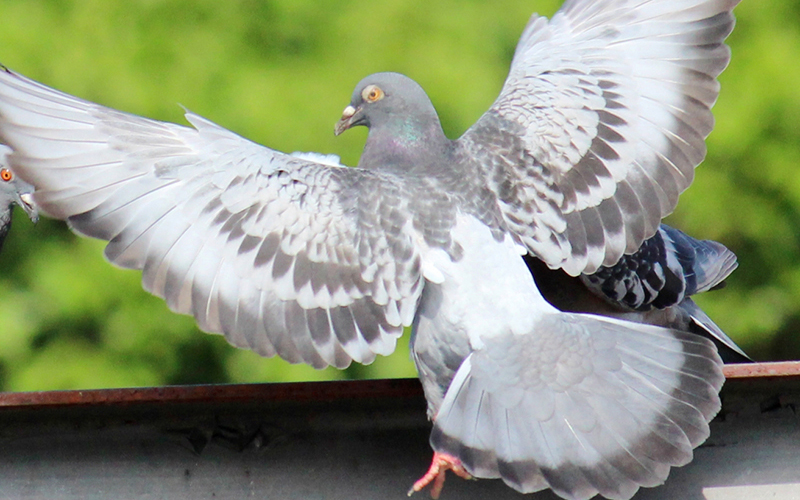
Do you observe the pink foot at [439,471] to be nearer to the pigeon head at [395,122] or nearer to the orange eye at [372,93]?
the pigeon head at [395,122]

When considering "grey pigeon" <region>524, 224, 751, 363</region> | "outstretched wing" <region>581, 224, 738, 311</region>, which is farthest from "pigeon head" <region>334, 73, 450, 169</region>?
"outstretched wing" <region>581, 224, 738, 311</region>

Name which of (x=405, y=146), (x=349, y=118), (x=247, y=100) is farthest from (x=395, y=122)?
(x=247, y=100)

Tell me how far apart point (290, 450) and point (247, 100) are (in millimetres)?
2183

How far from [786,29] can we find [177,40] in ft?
9.00

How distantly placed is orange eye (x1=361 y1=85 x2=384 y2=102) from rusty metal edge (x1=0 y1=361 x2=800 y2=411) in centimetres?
94

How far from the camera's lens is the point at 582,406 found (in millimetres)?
1986

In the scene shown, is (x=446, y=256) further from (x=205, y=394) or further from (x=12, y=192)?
(x=12, y=192)

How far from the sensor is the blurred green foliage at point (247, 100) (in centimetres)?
411

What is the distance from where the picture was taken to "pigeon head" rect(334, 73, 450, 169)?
253 cm

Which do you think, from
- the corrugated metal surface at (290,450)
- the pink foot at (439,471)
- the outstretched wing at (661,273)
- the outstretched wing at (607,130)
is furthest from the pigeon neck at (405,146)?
the pink foot at (439,471)

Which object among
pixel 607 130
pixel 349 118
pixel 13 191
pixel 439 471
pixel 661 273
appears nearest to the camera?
pixel 439 471

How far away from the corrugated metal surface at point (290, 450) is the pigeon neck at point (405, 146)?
23.9 inches

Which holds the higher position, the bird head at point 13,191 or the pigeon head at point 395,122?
the pigeon head at point 395,122

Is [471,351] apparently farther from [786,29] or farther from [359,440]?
[786,29]
